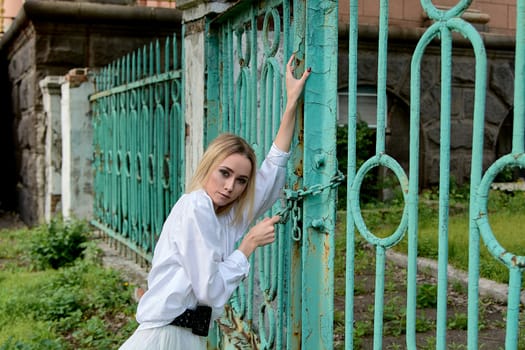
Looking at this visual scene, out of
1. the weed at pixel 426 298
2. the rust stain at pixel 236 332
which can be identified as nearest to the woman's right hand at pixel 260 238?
the rust stain at pixel 236 332

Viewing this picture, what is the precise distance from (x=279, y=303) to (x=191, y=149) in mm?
1339

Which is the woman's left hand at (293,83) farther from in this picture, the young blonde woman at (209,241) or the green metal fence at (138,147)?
the green metal fence at (138,147)

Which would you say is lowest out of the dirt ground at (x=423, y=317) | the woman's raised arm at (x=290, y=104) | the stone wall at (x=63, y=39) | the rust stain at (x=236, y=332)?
the dirt ground at (x=423, y=317)

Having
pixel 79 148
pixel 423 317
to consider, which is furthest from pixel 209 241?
pixel 79 148

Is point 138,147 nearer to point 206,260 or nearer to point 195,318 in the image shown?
point 195,318

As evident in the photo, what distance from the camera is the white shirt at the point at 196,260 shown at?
6.83 feet

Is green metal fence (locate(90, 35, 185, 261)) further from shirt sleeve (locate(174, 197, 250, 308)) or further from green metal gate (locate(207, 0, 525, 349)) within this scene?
shirt sleeve (locate(174, 197, 250, 308))

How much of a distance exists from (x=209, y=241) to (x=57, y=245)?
385cm

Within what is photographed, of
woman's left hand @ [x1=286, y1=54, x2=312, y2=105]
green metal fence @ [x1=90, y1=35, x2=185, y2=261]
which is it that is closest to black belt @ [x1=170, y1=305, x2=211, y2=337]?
woman's left hand @ [x1=286, y1=54, x2=312, y2=105]

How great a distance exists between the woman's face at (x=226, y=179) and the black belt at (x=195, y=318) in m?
0.36

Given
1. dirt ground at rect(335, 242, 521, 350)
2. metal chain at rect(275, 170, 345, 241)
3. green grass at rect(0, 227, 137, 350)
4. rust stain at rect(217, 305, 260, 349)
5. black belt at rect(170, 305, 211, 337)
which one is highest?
metal chain at rect(275, 170, 345, 241)

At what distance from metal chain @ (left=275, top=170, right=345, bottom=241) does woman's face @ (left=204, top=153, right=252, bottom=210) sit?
0.57ft

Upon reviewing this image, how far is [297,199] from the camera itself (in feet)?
7.20

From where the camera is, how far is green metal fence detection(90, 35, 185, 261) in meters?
4.41
